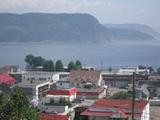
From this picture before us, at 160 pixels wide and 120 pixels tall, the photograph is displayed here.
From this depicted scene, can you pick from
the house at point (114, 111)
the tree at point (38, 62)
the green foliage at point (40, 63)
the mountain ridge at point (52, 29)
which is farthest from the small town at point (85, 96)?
the mountain ridge at point (52, 29)

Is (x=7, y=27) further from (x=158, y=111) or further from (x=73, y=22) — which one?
(x=158, y=111)

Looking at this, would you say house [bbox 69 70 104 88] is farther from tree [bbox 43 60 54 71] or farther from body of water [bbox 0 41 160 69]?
body of water [bbox 0 41 160 69]

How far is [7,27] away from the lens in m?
133

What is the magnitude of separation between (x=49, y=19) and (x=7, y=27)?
19.4 metres

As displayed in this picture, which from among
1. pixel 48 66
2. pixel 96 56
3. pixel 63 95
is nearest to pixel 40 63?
pixel 48 66

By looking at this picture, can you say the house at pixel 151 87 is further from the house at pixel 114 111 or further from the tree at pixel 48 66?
the tree at pixel 48 66

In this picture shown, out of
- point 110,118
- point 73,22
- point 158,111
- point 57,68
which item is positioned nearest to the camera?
point 110,118

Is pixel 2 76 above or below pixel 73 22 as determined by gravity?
below

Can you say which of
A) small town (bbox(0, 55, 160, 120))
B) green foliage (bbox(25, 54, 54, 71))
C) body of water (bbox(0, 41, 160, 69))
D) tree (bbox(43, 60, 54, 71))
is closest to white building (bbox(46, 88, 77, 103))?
small town (bbox(0, 55, 160, 120))

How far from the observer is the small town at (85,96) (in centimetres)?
1124

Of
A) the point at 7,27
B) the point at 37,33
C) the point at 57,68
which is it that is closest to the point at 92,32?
the point at 37,33

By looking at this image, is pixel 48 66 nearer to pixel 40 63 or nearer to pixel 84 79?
pixel 40 63

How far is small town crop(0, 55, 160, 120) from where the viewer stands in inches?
443

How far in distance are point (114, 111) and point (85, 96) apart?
21.0 feet
